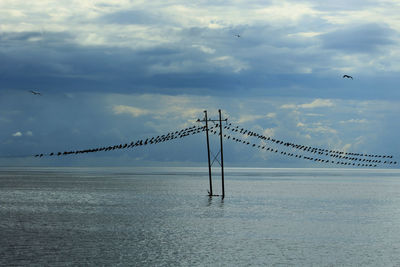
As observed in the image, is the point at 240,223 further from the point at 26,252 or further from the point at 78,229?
the point at 26,252

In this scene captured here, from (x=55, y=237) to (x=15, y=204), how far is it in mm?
49796

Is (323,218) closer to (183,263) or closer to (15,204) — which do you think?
(183,263)

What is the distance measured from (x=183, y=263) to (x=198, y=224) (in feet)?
91.2

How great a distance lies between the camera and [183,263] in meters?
47.9

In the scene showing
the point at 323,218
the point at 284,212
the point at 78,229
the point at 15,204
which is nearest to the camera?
the point at 78,229

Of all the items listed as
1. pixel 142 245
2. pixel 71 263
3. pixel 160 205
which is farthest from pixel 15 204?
pixel 71 263

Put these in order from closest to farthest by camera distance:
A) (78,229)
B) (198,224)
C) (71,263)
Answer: (71,263)
(78,229)
(198,224)

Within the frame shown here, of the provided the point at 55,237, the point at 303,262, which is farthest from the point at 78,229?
the point at 303,262

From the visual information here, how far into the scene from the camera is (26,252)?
5044 cm

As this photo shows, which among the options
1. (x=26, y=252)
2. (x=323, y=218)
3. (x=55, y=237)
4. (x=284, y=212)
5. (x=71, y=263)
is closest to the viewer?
(x=71, y=263)

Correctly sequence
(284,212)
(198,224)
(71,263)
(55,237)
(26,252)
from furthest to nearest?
(284,212) < (198,224) < (55,237) < (26,252) < (71,263)

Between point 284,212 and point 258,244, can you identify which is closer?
point 258,244

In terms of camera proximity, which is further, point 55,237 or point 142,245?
point 55,237

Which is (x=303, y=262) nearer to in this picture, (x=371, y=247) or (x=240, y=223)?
(x=371, y=247)
